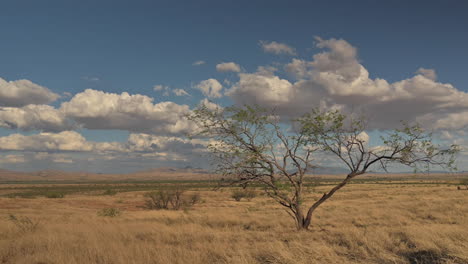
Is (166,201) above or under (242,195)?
above

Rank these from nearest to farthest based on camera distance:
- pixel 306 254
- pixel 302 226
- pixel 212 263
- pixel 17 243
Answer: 1. pixel 212 263
2. pixel 306 254
3. pixel 17 243
4. pixel 302 226

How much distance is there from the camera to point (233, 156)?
583 inches

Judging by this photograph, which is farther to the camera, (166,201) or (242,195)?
(242,195)

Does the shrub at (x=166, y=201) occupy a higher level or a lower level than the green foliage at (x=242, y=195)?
higher

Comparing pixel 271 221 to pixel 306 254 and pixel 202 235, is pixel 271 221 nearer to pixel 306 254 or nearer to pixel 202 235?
pixel 202 235

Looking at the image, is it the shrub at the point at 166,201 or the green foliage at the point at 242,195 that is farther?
the green foliage at the point at 242,195

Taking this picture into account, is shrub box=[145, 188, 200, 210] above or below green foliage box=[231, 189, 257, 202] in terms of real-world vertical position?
above

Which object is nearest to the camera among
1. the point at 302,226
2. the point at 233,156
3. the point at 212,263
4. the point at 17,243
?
the point at 212,263

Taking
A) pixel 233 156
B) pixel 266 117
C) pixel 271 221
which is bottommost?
pixel 271 221

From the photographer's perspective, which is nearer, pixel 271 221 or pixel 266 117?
pixel 266 117

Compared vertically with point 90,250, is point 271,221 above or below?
below

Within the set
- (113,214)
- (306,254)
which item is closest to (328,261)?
(306,254)

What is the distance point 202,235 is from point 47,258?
24.2 ft

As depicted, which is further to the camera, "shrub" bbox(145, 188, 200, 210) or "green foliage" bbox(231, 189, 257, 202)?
"green foliage" bbox(231, 189, 257, 202)
